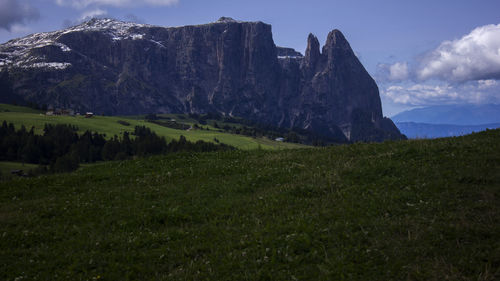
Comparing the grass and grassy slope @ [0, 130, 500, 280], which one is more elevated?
grassy slope @ [0, 130, 500, 280]

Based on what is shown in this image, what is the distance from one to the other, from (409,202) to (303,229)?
497cm

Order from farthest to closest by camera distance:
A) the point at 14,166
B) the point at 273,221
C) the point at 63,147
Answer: the point at 63,147 → the point at 14,166 → the point at 273,221

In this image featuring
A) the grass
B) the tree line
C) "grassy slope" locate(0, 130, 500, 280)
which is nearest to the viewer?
"grassy slope" locate(0, 130, 500, 280)

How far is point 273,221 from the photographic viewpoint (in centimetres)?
1321

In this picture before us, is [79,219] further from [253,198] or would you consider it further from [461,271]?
[461,271]

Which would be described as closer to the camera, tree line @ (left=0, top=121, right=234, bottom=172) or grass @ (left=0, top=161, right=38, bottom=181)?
grass @ (left=0, top=161, right=38, bottom=181)

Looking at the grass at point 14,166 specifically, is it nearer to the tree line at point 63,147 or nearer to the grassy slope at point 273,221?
the tree line at point 63,147

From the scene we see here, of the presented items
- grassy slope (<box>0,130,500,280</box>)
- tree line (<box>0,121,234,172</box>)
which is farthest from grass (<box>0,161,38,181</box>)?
grassy slope (<box>0,130,500,280</box>)

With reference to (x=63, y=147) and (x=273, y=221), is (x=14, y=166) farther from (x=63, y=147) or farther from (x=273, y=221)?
(x=273, y=221)

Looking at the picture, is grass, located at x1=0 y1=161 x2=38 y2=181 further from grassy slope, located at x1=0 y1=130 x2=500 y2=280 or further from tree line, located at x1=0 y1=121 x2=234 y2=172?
grassy slope, located at x1=0 y1=130 x2=500 y2=280

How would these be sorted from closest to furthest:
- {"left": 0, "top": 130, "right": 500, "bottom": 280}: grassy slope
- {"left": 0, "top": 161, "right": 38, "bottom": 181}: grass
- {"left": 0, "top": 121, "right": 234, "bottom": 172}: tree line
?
{"left": 0, "top": 130, "right": 500, "bottom": 280}: grassy slope → {"left": 0, "top": 161, "right": 38, "bottom": 181}: grass → {"left": 0, "top": 121, "right": 234, "bottom": 172}: tree line

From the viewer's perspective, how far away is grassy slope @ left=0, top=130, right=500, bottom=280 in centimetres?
997

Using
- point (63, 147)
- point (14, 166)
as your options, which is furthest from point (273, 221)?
point (63, 147)

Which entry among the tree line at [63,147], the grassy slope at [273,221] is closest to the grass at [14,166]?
the tree line at [63,147]
